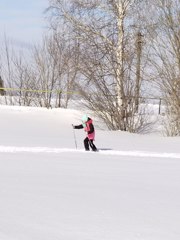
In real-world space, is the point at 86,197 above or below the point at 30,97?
below

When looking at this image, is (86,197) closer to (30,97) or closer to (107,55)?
(107,55)

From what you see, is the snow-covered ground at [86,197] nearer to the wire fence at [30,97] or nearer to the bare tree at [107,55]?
the bare tree at [107,55]

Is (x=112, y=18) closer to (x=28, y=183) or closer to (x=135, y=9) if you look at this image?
(x=135, y=9)

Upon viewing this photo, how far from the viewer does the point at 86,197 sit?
5.17 m

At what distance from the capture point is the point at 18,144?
11883mm

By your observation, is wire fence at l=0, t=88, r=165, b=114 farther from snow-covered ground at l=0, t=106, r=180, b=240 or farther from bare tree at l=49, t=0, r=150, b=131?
snow-covered ground at l=0, t=106, r=180, b=240

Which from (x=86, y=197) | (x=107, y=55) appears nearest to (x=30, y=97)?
(x=107, y=55)

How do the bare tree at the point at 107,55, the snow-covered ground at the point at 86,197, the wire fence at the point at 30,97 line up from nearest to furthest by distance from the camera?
the snow-covered ground at the point at 86,197 < the bare tree at the point at 107,55 < the wire fence at the point at 30,97

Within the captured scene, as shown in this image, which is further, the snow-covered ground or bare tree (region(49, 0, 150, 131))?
bare tree (region(49, 0, 150, 131))

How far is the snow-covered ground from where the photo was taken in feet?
12.9

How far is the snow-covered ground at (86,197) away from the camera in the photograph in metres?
3.92

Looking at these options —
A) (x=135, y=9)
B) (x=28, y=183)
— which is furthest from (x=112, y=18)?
(x=28, y=183)

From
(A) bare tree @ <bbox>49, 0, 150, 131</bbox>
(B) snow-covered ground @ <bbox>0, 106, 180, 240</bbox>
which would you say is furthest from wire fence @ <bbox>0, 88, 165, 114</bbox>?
(B) snow-covered ground @ <bbox>0, 106, 180, 240</bbox>

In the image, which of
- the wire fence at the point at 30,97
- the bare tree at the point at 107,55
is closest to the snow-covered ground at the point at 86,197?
the bare tree at the point at 107,55
